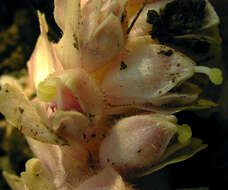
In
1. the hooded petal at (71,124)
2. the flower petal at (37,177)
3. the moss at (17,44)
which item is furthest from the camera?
the moss at (17,44)

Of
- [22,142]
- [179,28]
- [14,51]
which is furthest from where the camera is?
[14,51]

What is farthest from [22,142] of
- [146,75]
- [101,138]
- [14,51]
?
[146,75]

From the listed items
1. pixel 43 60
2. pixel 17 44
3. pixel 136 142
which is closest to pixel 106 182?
pixel 136 142

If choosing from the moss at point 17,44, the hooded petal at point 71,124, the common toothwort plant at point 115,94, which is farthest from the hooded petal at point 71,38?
the moss at point 17,44

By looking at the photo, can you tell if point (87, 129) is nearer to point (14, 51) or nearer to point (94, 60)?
point (94, 60)

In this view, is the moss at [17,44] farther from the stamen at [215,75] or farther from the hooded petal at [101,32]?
the stamen at [215,75]

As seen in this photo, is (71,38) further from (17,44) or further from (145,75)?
(17,44)

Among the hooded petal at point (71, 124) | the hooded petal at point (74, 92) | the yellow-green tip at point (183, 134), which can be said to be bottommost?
the yellow-green tip at point (183, 134)

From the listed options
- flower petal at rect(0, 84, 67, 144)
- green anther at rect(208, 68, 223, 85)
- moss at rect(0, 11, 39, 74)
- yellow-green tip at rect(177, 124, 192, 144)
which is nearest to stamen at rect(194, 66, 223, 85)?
green anther at rect(208, 68, 223, 85)

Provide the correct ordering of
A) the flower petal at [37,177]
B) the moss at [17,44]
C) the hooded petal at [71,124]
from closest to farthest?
the hooded petal at [71,124] < the flower petal at [37,177] < the moss at [17,44]
